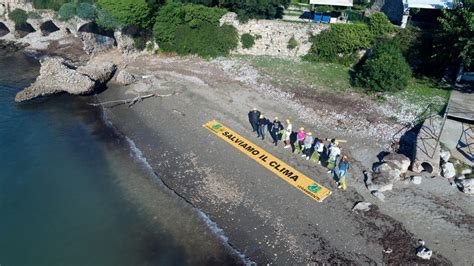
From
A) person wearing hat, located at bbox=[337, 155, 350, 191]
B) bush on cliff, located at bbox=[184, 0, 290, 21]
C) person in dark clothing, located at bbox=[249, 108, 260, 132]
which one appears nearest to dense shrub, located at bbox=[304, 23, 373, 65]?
bush on cliff, located at bbox=[184, 0, 290, 21]

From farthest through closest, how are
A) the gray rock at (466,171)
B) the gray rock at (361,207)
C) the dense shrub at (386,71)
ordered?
1. the dense shrub at (386,71)
2. the gray rock at (466,171)
3. the gray rock at (361,207)

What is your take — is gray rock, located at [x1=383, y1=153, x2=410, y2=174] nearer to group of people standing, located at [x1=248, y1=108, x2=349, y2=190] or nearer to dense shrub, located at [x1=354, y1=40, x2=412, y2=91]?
group of people standing, located at [x1=248, y1=108, x2=349, y2=190]

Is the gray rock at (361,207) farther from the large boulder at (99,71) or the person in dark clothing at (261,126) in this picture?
the large boulder at (99,71)

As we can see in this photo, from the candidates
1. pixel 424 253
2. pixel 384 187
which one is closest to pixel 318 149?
pixel 384 187

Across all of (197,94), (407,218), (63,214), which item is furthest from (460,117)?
(63,214)

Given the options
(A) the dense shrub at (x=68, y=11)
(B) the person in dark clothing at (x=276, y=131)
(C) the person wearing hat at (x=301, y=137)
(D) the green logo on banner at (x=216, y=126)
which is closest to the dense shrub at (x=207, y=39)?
(A) the dense shrub at (x=68, y=11)
